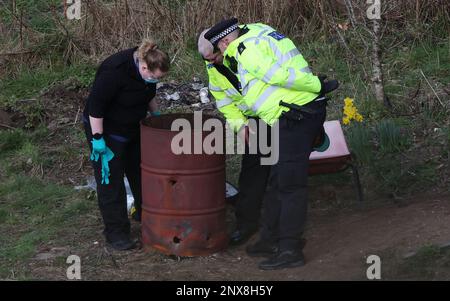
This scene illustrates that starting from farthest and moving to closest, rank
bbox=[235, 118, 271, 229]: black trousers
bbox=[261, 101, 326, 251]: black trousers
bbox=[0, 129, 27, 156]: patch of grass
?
bbox=[0, 129, 27, 156]: patch of grass
bbox=[235, 118, 271, 229]: black trousers
bbox=[261, 101, 326, 251]: black trousers

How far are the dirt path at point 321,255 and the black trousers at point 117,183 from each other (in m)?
0.21

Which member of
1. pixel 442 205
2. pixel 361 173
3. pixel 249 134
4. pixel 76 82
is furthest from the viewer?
pixel 76 82

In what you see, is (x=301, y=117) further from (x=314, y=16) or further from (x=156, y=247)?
(x=314, y=16)

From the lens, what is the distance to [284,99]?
19.0 ft

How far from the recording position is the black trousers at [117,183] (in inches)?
254

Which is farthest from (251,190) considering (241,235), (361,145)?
(361,145)

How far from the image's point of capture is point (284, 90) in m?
5.78

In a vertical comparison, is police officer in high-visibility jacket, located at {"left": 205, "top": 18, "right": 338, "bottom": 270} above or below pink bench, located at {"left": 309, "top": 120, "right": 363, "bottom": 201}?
above

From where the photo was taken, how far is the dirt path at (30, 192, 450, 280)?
600 cm

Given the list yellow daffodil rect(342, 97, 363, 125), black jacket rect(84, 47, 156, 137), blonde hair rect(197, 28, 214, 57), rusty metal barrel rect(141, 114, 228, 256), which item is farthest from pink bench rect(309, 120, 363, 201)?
black jacket rect(84, 47, 156, 137)

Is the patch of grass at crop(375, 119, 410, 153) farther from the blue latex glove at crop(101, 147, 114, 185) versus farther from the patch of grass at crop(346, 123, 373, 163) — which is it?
the blue latex glove at crop(101, 147, 114, 185)

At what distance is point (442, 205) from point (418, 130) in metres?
1.52

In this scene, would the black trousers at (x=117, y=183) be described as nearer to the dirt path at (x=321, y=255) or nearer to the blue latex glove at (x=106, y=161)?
the blue latex glove at (x=106, y=161)

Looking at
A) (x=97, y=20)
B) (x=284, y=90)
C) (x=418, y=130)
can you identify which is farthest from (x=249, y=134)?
(x=97, y=20)
